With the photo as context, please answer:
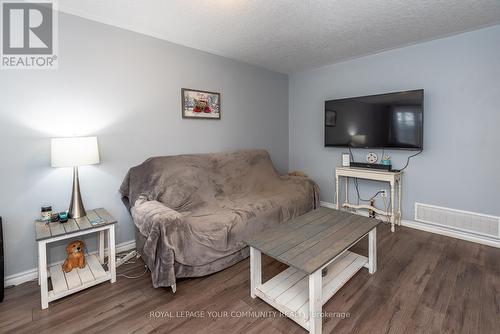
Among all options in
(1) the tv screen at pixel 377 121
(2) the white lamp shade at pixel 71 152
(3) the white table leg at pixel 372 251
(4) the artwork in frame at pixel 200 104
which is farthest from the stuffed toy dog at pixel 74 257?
(1) the tv screen at pixel 377 121

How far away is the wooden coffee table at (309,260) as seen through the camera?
4.93 ft

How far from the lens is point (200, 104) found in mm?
3119

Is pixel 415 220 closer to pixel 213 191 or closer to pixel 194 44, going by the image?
pixel 213 191

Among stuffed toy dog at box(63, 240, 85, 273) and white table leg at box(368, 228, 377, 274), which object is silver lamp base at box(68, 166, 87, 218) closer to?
stuffed toy dog at box(63, 240, 85, 273)

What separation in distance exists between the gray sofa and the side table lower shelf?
35 centimetres

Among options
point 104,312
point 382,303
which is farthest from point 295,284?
point 104,312

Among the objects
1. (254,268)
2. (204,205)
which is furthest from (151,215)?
(254,268)

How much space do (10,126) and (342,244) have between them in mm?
2728

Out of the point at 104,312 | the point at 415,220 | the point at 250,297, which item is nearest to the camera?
the point at 104,312

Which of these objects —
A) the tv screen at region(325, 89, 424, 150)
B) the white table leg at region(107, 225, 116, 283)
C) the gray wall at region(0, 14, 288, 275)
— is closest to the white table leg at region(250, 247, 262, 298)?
the white table leg at region(107, 225, 116, 283)

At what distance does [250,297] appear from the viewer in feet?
6.03

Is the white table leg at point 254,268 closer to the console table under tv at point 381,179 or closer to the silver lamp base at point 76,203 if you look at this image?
the silver lamp base at point 76,203

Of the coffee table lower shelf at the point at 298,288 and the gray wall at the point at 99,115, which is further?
the gray wall at the point at 99,115

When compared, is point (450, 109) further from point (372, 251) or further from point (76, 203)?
point (76, 203)
